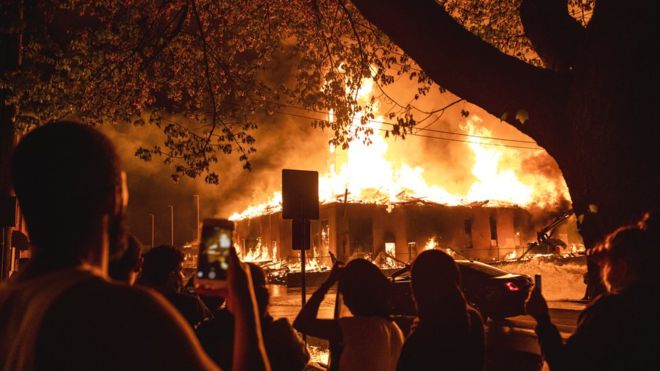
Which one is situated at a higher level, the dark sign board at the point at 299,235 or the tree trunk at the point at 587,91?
the tree trunk at the point at 587,91

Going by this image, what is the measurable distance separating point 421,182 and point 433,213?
39.1 ft

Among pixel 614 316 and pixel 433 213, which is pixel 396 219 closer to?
pixel 433 213

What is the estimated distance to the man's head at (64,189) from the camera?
4.68ft

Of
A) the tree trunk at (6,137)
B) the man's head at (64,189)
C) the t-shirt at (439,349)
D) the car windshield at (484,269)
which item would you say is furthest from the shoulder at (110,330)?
the car windshield at (484,269)

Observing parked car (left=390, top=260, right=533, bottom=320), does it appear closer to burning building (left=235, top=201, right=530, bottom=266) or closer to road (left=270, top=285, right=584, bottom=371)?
road (left=270, top=285, right=584, bottom=371)

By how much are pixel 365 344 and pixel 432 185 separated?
5201 cm

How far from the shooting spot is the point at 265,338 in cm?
318

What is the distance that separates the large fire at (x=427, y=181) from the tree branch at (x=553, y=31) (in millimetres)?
38315

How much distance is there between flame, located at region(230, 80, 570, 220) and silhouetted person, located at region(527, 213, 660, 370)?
41.3m

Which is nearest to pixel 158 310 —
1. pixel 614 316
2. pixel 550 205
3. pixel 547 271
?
pixel 614 316

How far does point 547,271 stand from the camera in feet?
85.5

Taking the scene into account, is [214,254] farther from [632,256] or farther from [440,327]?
[632,256]

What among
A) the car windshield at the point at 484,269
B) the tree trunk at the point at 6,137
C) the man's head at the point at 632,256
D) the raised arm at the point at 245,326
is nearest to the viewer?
the raised arm at the point at 245,326

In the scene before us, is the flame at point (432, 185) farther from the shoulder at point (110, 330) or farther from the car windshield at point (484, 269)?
the shoulder at point (110, 330)
